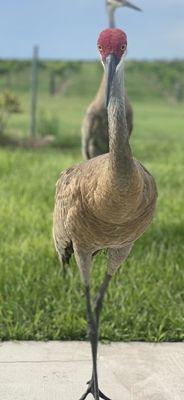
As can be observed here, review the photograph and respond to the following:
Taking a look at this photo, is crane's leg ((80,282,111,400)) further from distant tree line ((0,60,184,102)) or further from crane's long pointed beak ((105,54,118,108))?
distant tree line ((0,60,184,102))

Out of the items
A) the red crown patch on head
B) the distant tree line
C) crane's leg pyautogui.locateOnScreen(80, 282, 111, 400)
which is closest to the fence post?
the distant tree line

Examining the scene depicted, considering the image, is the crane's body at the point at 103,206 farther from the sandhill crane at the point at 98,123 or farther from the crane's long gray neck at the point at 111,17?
the crane's long gray neck at the point at 111,17

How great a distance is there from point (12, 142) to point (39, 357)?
31.9 feet

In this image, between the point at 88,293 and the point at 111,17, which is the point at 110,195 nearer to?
the point at 88,293

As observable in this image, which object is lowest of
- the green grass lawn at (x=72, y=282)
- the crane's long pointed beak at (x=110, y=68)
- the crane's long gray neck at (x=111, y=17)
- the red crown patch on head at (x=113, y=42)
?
the green grass lawn at (x=72, y=282)

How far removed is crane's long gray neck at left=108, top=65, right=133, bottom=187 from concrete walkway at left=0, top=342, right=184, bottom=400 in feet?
4.01

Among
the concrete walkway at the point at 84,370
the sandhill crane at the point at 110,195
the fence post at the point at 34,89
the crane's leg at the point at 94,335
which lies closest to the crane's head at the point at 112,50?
the sandhill crane at the point at 110,195

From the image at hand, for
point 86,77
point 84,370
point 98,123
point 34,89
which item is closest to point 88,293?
point 84,370

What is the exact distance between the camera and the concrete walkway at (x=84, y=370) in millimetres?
3535

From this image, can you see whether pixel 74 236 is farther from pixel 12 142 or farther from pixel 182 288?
pixel 12 142

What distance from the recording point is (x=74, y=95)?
2059cm

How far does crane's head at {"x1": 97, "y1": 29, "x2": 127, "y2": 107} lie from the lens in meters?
2.63

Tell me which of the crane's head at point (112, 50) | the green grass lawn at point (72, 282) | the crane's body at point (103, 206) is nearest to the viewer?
the crane's head at point (112, 50)

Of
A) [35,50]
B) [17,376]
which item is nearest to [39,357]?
[17,376]
